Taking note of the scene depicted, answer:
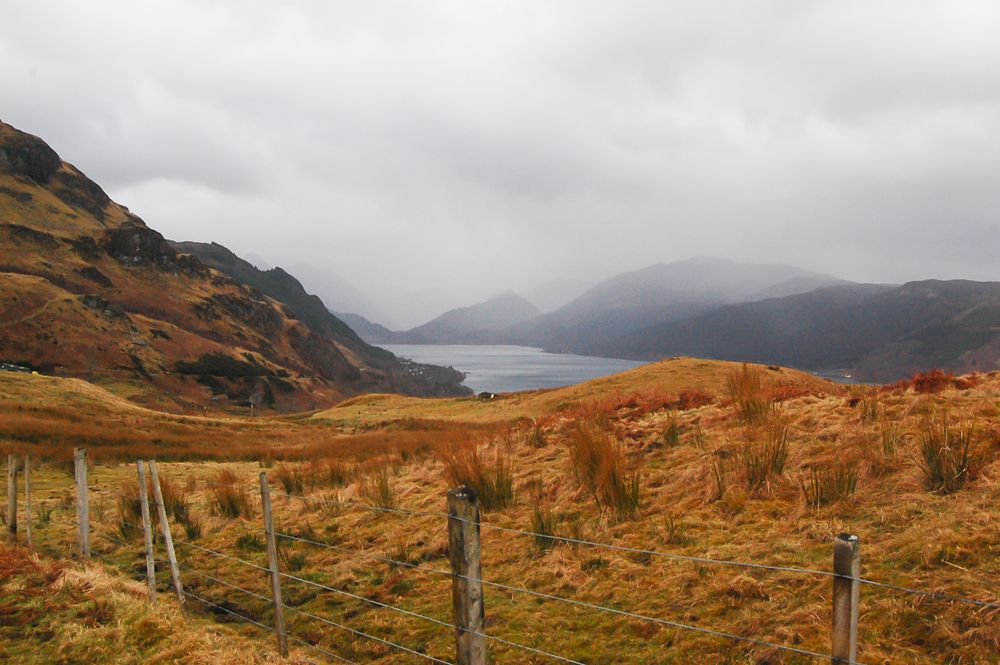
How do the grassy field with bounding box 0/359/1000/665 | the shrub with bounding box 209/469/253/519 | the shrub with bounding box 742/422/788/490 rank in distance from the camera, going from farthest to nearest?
the shrub with bounding box 209/469/253/519
the shrub with bounding box 742/422/788/490
the grassy field with bounding box 0/359/1000/665

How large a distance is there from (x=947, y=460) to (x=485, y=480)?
570cm

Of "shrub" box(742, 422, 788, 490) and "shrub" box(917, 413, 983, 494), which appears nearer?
"shrub" box(917, 413, 983, 494)

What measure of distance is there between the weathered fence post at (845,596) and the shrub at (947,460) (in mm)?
4347

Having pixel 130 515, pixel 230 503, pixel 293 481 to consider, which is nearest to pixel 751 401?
pixel 293 481

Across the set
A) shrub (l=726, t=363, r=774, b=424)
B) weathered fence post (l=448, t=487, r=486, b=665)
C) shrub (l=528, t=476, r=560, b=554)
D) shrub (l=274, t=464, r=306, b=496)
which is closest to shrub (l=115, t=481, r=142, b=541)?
shrub (l=274, t=464, r=306, b=496)

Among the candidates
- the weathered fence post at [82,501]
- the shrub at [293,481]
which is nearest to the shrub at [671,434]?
the shrub at [293,481]

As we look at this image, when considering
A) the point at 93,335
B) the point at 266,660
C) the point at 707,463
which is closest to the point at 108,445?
the point at 266,660

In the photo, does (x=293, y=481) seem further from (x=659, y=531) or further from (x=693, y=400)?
(x=693, y=400)

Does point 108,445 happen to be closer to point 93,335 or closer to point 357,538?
point 357,538

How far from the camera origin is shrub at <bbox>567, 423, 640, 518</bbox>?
748cm

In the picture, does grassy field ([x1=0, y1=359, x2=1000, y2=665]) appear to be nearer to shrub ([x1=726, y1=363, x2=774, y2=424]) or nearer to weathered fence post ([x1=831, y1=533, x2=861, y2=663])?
shrub ([x1=726, y1=363, x2=774, y2=424])

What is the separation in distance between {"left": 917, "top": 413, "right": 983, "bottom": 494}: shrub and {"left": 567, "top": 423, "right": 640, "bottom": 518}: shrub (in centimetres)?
A: 314

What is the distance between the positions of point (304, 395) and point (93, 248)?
46398mm

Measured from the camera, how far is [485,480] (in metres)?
8.93
